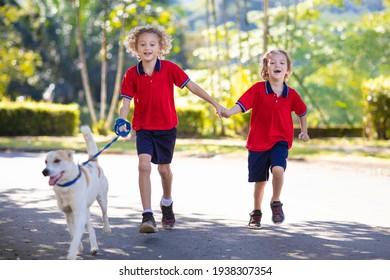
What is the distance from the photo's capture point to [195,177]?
14.3m

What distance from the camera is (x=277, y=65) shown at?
8156 millimetres

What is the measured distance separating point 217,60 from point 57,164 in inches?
929

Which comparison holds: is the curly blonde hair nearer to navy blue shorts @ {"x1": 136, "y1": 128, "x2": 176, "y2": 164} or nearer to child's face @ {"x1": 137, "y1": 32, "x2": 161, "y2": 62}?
child's face @ {"x1": 137, "y1": 32, "x2": 161, "y2": 62}

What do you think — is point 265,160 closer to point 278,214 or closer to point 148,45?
point 278,214

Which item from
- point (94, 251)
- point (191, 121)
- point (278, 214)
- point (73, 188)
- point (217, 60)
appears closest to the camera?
point (73, 188)

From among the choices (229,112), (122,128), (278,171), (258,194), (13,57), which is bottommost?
(258,194)

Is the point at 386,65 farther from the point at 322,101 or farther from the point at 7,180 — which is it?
the point at 7,180

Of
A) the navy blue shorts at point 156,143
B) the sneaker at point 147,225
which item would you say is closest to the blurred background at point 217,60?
the navy blue shorts at point 156,143

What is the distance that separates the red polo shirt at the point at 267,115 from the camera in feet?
27.0

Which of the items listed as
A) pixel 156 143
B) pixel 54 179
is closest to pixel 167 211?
pixel 156 143

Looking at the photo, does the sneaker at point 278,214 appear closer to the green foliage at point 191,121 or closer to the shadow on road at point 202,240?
the shadow on road at point 202,240

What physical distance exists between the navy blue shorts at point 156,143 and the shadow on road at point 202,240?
709 millimetres
